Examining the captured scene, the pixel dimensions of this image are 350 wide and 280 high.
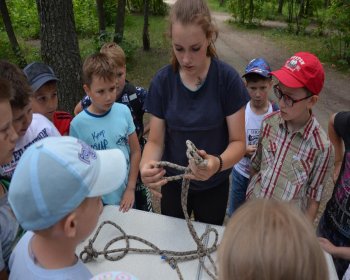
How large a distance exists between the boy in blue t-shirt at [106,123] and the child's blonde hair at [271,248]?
1327 mm

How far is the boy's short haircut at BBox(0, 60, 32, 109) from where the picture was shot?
5.83ft

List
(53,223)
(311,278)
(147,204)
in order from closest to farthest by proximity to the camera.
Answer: (311,278) < (53,223) < (147,204)

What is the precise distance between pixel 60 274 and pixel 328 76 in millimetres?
9178

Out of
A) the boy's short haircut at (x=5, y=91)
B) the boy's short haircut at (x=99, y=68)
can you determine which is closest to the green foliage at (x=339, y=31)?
the boy's short haircut at (x=99, y=68)

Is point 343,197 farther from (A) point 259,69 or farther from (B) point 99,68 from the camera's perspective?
(B) point 99,68

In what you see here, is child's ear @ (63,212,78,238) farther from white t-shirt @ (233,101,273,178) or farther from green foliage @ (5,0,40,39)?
green foliage @ (5,0,40,39)

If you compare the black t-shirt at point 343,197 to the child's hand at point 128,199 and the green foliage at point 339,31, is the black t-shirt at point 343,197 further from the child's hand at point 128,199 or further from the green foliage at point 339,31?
the green foliage at point 339,31

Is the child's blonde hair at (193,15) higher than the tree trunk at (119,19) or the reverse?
higher

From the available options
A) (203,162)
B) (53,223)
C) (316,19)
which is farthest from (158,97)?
(316,19)

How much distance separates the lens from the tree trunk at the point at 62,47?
417 centimetres

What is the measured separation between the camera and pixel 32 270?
A: 3.78ft

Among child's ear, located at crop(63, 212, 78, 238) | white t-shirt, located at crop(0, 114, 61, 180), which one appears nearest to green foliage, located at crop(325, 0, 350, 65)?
white t-shirt, located at crop(0, 114, 61, 180)

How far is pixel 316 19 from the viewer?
16.1 metres

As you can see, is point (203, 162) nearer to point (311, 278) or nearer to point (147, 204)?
point (311, 278)
